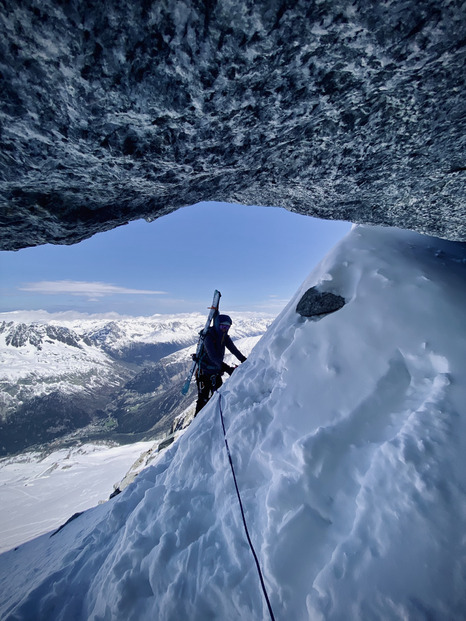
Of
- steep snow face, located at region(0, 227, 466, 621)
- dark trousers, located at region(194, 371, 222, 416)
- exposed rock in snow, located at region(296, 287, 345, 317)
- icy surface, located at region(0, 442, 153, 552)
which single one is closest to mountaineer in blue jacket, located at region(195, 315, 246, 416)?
dark trousers, located at region(194, 371, 222, 416)

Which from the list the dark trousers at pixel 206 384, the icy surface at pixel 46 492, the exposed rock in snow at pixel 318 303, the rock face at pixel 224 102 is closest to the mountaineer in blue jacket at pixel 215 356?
the dark trousers at pixel 206 384

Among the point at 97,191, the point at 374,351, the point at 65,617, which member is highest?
the point at 97,191

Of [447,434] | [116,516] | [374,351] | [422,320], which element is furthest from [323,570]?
[116,516]

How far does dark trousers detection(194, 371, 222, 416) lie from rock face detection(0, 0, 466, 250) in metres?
7.85

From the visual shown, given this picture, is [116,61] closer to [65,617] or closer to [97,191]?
[97,191]

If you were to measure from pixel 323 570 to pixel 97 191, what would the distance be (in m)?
6.71

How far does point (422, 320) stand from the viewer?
557 cm

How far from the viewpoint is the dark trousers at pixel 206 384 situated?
1088 cm

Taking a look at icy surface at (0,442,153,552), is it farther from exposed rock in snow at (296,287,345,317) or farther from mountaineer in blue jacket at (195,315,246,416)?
exposed rock in snow at (296,287,345,317)

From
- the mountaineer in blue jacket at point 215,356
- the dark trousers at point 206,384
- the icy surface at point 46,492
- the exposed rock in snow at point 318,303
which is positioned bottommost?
the icy surface at point 46,492

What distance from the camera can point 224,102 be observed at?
9.84 ft

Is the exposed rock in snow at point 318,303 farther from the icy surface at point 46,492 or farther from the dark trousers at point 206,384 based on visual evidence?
the icy surface at point 46,492

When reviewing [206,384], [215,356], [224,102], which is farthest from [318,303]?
[206,384]

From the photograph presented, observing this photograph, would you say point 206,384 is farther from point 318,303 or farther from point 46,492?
point 46,492
